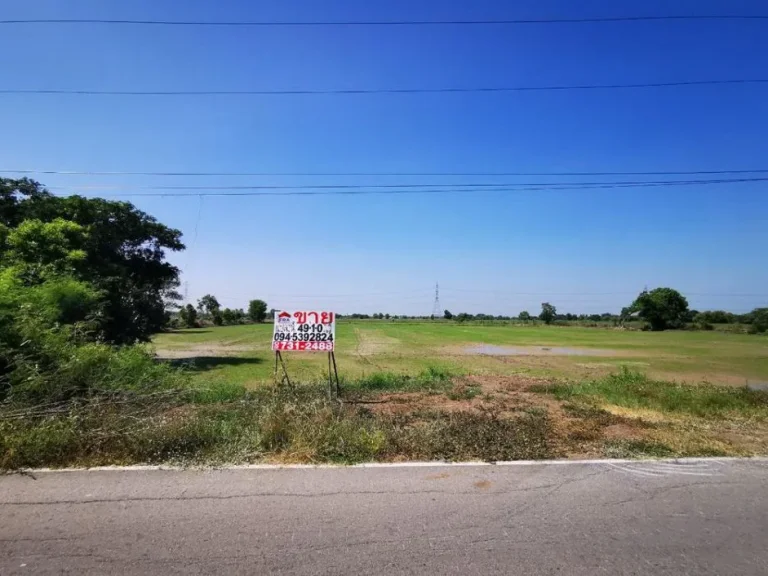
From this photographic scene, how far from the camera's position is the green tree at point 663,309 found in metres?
89.9

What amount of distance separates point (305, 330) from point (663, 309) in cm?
9888

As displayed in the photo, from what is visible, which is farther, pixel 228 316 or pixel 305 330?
pixel 228 316

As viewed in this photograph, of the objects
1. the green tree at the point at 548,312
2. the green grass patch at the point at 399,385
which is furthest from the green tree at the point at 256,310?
the green grass patch at the point at 399,385

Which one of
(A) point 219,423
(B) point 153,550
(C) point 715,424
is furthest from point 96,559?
(C) point 715,424

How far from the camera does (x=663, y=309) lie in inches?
3543

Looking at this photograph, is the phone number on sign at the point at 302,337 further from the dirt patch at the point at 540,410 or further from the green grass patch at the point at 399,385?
the green grass patch at the point at 399,385

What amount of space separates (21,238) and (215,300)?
103333 mm

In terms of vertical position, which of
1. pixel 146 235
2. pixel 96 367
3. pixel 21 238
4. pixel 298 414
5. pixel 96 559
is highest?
pixel 146 235

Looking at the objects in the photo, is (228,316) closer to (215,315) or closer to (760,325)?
(215,315)

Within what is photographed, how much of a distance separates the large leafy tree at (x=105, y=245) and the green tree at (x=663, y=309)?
3598 inches

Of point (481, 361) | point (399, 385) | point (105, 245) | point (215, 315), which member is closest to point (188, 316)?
point (215, 315)

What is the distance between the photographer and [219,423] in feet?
20.9

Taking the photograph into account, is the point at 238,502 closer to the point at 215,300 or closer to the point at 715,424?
the point at 715,424

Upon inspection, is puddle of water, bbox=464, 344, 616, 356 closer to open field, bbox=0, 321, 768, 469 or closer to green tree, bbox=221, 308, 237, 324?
open field, bbox=0, 321, 768, 469
